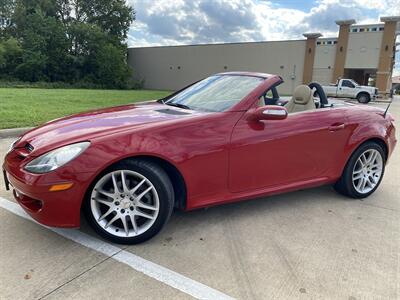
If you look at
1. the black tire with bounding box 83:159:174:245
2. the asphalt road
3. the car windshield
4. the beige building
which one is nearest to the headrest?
the car windshield

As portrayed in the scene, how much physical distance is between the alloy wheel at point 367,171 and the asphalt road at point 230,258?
448 millimetres

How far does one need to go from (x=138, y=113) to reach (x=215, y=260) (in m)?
1.51

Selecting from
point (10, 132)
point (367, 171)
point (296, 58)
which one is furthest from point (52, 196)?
point (296, 58)

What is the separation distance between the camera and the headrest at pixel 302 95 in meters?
3.83

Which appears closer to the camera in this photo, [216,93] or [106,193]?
[106,193]

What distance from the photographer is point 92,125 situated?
286 centimetres

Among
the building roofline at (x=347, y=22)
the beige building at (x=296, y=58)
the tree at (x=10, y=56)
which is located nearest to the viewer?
the beige building at (x=296, y=58)

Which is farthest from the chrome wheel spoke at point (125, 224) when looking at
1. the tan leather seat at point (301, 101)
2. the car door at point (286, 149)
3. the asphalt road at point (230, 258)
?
the tan leather seat at point (301, 101)

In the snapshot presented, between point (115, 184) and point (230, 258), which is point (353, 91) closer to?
point (230, 258)

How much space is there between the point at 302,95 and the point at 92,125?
7.76ft

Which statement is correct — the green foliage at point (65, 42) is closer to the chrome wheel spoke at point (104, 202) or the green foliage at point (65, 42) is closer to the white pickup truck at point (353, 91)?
the white pickup truck at point (353, 91)

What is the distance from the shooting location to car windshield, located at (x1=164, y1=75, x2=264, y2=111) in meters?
3.19

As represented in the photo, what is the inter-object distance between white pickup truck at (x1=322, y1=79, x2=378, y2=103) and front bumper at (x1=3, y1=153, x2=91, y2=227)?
23.9 metres

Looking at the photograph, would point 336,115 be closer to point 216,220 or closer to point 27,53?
point 216,220
